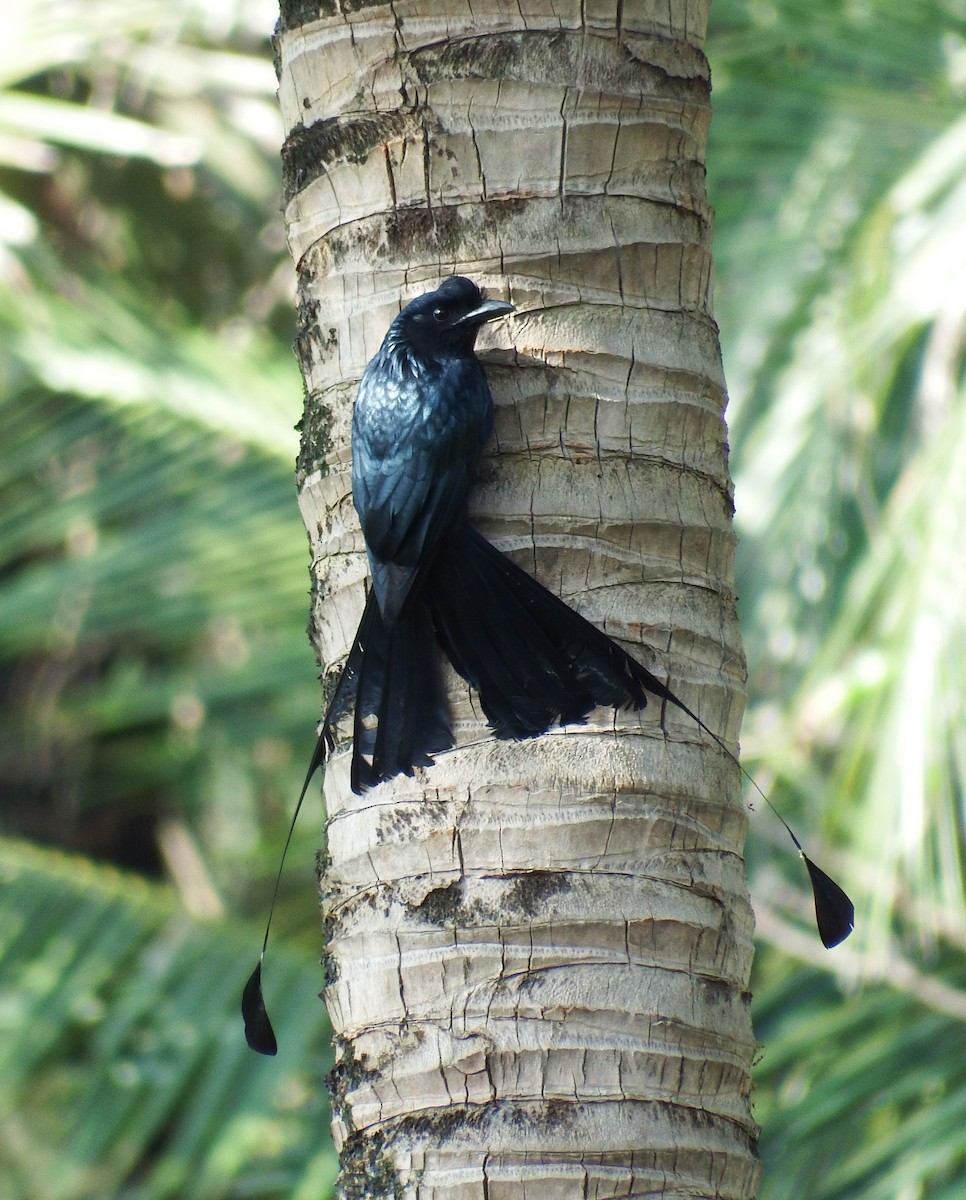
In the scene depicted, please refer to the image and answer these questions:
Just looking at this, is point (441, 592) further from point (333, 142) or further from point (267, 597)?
point (267, 597)

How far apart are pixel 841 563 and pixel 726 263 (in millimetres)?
1422

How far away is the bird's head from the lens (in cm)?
196

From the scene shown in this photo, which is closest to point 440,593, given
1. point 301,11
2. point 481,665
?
point 481,665

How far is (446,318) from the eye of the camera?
196 centimetres

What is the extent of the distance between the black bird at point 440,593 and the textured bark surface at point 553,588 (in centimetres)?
4

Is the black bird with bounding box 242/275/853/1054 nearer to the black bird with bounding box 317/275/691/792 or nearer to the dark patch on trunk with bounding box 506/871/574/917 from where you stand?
the black bird with bounding box 317/275/691/792

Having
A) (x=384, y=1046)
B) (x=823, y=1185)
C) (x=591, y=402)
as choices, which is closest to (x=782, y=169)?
(x=823, y=1185)

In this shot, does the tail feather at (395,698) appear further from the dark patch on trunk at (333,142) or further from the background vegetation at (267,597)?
the background vegetation at (267,597)

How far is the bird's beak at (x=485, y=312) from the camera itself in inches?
77.2

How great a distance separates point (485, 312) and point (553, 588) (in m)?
0.40

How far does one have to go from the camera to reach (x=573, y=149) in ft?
6.71

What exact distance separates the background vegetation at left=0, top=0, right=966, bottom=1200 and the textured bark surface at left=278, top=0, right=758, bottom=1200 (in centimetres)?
189

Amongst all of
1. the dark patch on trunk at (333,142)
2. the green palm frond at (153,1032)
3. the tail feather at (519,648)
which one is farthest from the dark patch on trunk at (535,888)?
the green palm frond at (153,1032)

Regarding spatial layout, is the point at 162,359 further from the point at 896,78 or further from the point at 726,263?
the point at 896,78
